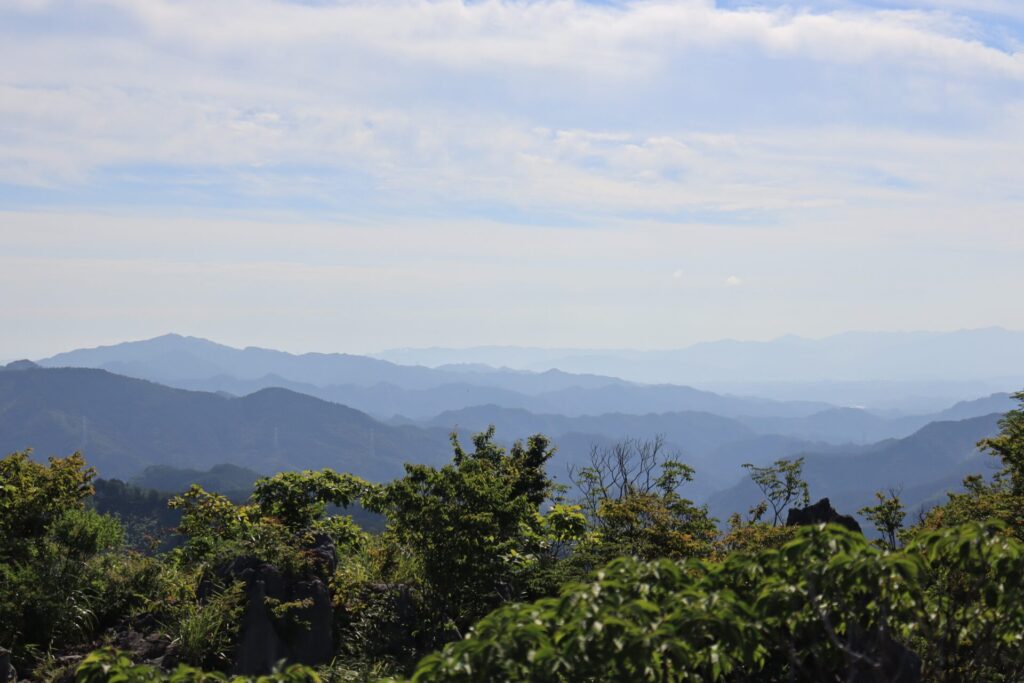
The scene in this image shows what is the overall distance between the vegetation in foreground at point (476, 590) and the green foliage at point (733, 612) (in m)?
0.02

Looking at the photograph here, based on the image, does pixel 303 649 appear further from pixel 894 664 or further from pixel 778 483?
pixel 778 483

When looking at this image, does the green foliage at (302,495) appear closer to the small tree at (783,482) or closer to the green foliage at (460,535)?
the green foliage at (460,535)

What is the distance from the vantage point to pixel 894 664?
10.1 metres

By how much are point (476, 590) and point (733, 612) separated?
8.81 meters

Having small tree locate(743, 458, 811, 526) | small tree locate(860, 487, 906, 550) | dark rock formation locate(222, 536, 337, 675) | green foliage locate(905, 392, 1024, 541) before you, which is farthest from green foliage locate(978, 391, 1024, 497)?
dark rock formation locate(222, 536, 337, 675)

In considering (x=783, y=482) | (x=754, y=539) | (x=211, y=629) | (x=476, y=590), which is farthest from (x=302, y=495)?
(x=783, y=482)

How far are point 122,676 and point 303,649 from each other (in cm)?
789

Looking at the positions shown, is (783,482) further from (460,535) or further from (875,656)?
(875,656)

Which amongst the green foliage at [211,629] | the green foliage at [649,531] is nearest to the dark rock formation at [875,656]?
the green foliage at [649,531]

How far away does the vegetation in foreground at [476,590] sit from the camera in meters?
5.39

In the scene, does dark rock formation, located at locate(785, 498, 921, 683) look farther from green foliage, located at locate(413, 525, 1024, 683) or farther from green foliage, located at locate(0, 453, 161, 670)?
green foliage, located at locate(0, 453, 161, 670)

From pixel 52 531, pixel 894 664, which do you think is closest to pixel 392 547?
pixel 52 531

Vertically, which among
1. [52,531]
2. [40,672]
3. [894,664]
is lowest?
[40,672]

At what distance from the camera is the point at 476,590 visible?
13570mm
